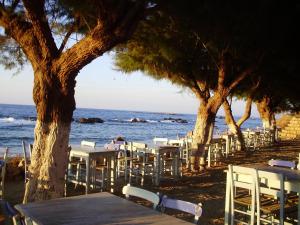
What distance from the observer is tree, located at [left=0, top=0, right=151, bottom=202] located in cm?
493

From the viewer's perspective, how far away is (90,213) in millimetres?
2869

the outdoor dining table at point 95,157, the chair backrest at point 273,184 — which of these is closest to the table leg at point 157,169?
the outdoor dining table at point 95,157

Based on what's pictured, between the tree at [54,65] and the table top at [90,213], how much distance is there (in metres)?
1.90

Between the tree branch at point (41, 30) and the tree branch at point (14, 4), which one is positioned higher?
the tree branch at point (14, 4)

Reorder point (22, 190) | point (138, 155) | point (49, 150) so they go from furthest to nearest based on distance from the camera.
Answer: point (138, 155)
point (22, 190)
point (49, 150)

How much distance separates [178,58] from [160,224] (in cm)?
776

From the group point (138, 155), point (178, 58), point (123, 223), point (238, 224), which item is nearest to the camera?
point (123, 223)

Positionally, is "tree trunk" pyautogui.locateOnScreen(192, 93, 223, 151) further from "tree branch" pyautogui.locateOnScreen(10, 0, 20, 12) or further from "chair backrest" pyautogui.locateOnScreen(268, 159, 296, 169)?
"tree branch" pyautogui.locateOnScreen(10, 0, 20, 12)

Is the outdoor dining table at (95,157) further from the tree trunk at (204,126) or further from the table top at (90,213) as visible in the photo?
the table top at (90,213)

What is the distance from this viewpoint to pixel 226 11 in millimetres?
6102

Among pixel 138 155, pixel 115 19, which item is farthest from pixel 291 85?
pixel 115 19

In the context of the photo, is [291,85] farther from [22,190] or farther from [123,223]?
[123,223]

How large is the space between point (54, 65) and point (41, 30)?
A: 0.49m

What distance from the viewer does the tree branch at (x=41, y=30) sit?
16.6 ft
